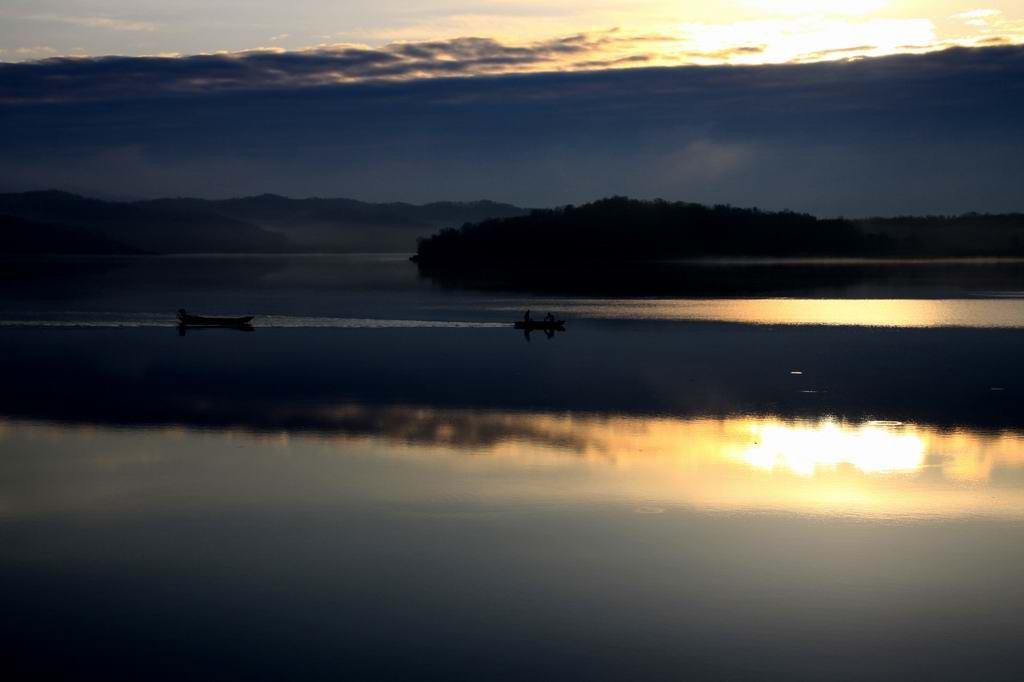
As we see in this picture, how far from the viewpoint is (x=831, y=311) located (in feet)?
197

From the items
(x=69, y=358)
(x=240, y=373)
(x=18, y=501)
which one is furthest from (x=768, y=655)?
(x=69, y=358)

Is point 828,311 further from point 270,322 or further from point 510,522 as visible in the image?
point 510,522

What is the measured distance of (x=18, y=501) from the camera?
51.4 ft

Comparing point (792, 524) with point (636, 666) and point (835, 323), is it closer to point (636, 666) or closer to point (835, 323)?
point (636, 666)

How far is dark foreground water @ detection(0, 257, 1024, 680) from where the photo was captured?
34.9 ft

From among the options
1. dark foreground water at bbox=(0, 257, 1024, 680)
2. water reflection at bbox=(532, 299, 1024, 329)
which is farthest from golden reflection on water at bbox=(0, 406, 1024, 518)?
water reflection at bbox=(532, 299, 1024, 329)

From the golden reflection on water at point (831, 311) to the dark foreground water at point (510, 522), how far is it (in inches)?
781

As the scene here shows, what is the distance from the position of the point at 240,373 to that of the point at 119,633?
20.7 metres

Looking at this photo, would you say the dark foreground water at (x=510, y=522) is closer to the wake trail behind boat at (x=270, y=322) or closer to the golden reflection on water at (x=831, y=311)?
the wake trail behind boat at (x=270, y=322)

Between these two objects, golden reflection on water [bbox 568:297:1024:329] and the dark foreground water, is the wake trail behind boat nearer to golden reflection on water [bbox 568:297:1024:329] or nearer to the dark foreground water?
golden reflection on water [bbox 568:297:1024:329]

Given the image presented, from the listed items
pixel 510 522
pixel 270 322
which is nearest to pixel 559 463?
pixel 510 522

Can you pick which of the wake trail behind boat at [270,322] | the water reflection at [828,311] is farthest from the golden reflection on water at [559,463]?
the water reflection at [828,311]

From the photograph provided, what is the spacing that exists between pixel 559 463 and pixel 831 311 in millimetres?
44533

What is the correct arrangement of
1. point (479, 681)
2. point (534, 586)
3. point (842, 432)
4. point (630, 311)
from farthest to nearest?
point (630, 311)
point (842, 432)
point (534, 586)
point (479, 681)
